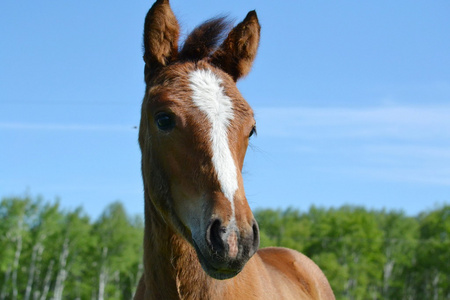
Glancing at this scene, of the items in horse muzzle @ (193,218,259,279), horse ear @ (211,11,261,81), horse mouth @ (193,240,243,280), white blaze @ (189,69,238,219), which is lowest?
horse mouth @ (193,240,243,280)

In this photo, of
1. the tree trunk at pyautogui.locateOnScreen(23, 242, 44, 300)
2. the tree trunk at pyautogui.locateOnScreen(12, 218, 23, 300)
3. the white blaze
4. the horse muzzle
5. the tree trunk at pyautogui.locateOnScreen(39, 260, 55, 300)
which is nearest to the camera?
the horse muzzle

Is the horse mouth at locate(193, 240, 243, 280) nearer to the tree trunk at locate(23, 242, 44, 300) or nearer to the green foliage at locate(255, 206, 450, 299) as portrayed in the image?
the green foliage at locate(255, 206, 450, 299)

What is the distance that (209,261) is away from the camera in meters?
3.04

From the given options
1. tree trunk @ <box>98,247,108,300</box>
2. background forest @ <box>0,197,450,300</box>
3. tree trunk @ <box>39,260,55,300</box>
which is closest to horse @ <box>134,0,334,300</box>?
background forest @ <box>0,197,450,300</box>

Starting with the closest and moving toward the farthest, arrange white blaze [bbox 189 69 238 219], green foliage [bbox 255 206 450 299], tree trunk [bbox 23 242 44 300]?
white blaze [bbox 189 69 238 219]
tree trunk [bbox 23 242 44 300]
green foliage [bbox 255 206 450 299]

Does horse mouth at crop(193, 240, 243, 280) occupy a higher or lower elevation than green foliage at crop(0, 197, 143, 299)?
lower

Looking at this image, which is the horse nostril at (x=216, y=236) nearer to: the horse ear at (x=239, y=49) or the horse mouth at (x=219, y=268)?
the horse mouth at (x=219, y=268)

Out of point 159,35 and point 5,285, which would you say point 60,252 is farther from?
point 159,35

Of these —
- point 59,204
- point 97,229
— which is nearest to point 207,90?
point 59,204

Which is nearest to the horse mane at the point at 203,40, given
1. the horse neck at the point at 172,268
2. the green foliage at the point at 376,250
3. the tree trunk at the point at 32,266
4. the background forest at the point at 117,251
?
the horse neck at the point at 172,268

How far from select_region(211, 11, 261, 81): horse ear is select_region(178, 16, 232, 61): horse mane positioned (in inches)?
2.7

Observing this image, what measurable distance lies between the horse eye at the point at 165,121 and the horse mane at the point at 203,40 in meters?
0.75

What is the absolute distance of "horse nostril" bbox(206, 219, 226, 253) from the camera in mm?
2922

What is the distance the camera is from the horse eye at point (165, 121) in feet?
11.8
